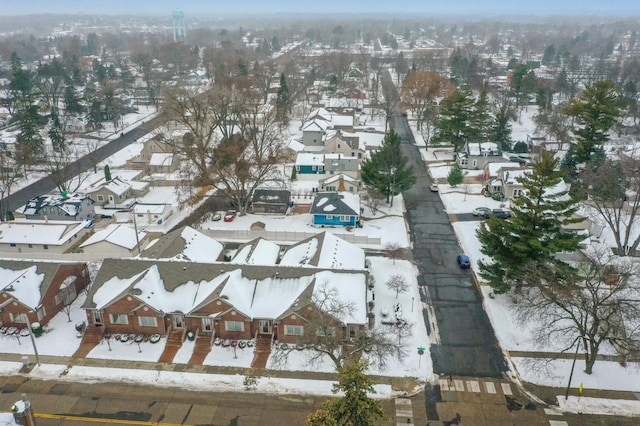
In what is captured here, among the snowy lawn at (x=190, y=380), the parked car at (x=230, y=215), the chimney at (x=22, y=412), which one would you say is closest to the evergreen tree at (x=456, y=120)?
the parked car at (x=230, y=215)

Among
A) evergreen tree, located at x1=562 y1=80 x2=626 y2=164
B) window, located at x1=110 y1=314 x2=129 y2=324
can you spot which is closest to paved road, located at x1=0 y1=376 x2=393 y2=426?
window, located at x1=110 y1=314 x2=129 y2=324

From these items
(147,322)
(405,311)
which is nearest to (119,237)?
(147,322)

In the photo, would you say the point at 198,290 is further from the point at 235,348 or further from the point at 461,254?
the point at 461,254

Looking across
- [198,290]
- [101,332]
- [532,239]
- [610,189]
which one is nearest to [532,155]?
[610,189]

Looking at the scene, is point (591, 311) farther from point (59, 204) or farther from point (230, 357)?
point (59, 204)

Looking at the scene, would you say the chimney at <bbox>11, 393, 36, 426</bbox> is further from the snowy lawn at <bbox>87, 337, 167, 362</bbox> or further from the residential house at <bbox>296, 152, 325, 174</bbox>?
the residential house at <bbox>296, 152, 325, 174</bbox>
